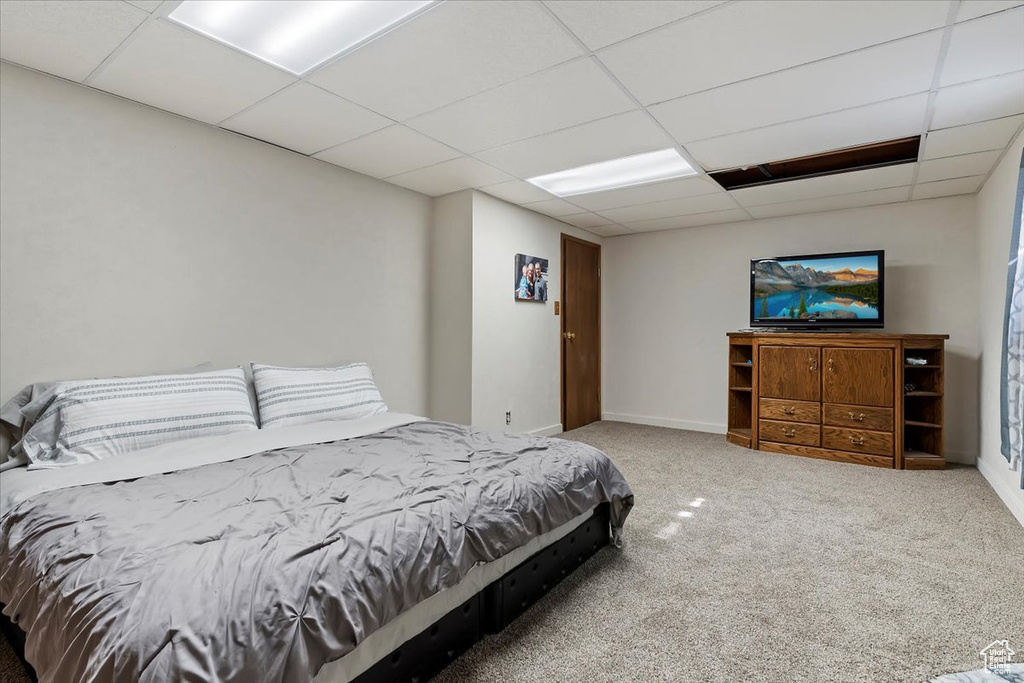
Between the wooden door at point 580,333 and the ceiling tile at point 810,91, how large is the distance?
2802mm

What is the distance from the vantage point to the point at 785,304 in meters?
4.98

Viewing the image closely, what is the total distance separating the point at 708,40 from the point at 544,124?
1106 mm

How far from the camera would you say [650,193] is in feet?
14.7

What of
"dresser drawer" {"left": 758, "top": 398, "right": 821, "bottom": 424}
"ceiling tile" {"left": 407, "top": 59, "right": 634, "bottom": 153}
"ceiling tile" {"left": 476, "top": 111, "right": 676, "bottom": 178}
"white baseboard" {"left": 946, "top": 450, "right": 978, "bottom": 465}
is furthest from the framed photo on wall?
"white baseboard" {"left": 946, "top": 450, "right": 978, "bottom": 465}

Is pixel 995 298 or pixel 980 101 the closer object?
pixel 980 101

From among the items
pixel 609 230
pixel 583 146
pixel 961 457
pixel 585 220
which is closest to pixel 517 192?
pixel 583 146

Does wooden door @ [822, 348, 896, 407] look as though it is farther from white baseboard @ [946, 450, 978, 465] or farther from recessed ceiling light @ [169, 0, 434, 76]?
recessed ceiling light @ [169, 0, 434, 76]

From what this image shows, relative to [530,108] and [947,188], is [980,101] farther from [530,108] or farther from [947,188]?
[530,108]

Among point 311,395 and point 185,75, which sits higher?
point 185,75

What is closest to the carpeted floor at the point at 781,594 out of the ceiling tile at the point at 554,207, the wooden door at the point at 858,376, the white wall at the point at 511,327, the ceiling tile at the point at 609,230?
the wooden door at the point at 858,376

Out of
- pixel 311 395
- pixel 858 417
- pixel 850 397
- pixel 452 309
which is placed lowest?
pixel 858 417

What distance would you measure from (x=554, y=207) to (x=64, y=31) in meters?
3.73

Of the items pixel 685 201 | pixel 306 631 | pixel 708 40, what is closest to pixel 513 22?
pixel 708 40

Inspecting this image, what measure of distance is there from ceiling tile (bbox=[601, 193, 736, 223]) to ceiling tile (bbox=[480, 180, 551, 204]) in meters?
0.88
